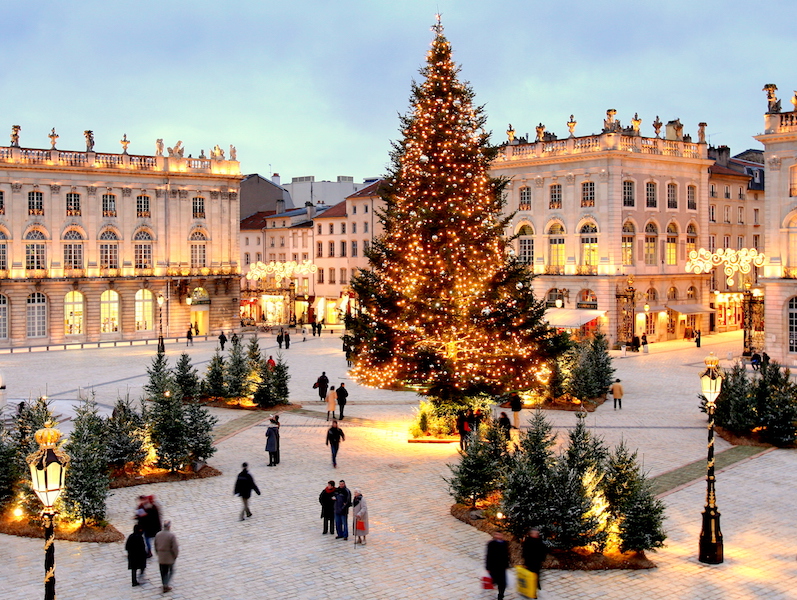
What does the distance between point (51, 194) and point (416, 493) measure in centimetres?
4638

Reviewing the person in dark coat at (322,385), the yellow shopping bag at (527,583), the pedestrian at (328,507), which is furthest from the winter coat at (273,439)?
the person in dark coat at (322,385)

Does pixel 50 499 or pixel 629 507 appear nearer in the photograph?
pixel 50 499

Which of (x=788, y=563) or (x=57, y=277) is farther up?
(x=57, y=277)

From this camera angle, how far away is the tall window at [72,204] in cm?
5866

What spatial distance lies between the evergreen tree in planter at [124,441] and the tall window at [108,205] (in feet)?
136

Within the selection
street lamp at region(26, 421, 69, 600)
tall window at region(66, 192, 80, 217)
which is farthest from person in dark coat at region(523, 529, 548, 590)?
tall window at region(66, 192, 80, 217)

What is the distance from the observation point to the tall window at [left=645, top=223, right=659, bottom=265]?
184 feet

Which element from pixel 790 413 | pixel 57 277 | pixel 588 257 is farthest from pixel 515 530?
pixel 57 277

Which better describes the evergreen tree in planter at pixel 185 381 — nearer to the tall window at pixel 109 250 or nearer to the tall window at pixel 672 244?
the tall window at pixel 109 250

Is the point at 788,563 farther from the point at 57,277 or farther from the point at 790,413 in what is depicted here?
the point at 57,277

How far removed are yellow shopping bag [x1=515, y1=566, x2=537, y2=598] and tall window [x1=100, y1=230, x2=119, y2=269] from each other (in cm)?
5159

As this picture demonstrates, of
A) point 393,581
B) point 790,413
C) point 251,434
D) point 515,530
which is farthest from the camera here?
point 251,434

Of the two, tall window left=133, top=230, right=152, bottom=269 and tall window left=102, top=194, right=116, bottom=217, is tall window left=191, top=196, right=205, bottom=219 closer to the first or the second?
tall window left=133, top=230, right=152, bottom=269

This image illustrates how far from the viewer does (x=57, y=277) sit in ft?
189
